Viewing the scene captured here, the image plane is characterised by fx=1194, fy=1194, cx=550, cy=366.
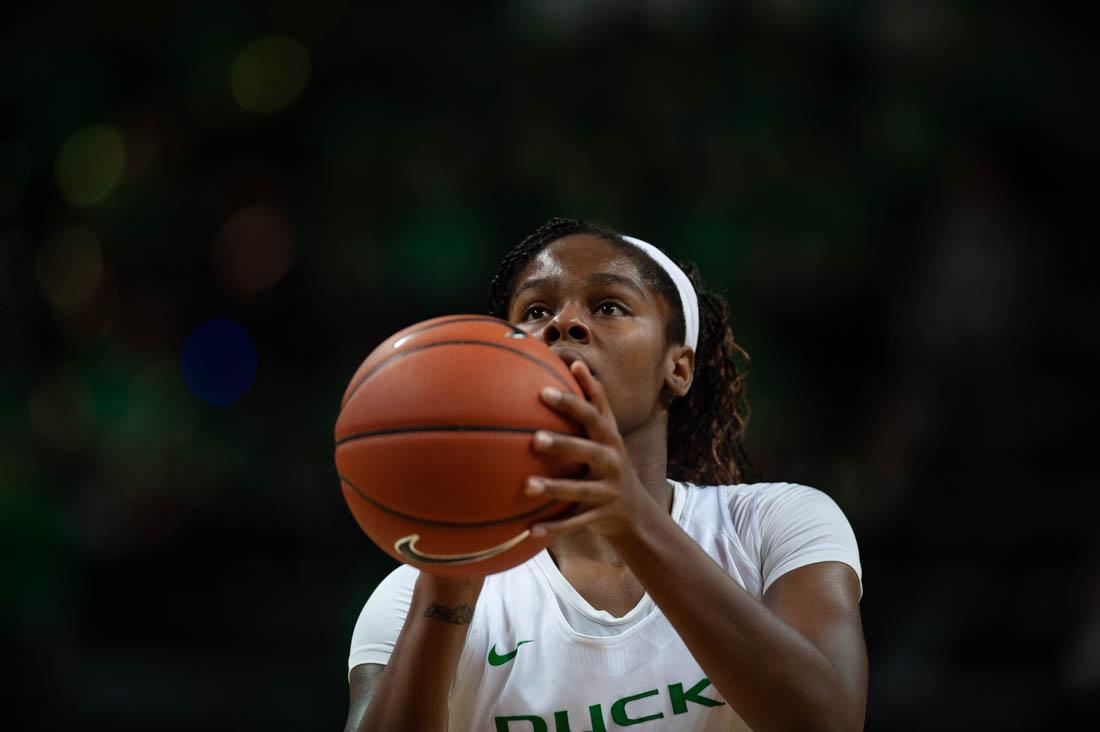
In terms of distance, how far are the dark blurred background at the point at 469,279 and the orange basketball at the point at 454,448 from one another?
347 cm

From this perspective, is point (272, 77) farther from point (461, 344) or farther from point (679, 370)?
point (461, 344)

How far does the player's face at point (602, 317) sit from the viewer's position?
8.58 ft

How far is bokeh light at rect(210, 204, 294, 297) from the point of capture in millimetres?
7328

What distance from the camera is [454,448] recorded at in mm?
1910

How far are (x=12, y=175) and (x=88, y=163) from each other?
0.48 m

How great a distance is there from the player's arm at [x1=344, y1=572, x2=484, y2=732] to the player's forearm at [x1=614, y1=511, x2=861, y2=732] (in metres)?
0.39

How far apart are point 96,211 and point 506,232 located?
9.07ft

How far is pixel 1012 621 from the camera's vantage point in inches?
206

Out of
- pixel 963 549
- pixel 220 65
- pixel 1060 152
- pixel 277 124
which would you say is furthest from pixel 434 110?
pixel 963 549

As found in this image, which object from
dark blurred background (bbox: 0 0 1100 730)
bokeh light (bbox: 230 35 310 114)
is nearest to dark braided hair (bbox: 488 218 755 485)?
dark blurred background (bbox: 0 0 1100 730)

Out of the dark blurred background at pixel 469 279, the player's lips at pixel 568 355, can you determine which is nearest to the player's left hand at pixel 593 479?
the player's lips at pixel 568 355

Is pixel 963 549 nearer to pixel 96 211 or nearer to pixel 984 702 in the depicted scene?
pixel 984 702

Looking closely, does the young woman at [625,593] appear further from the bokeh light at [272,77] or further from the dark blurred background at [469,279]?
the bokeh light at [272,77]

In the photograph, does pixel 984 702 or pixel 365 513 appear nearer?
pixel 365 513
